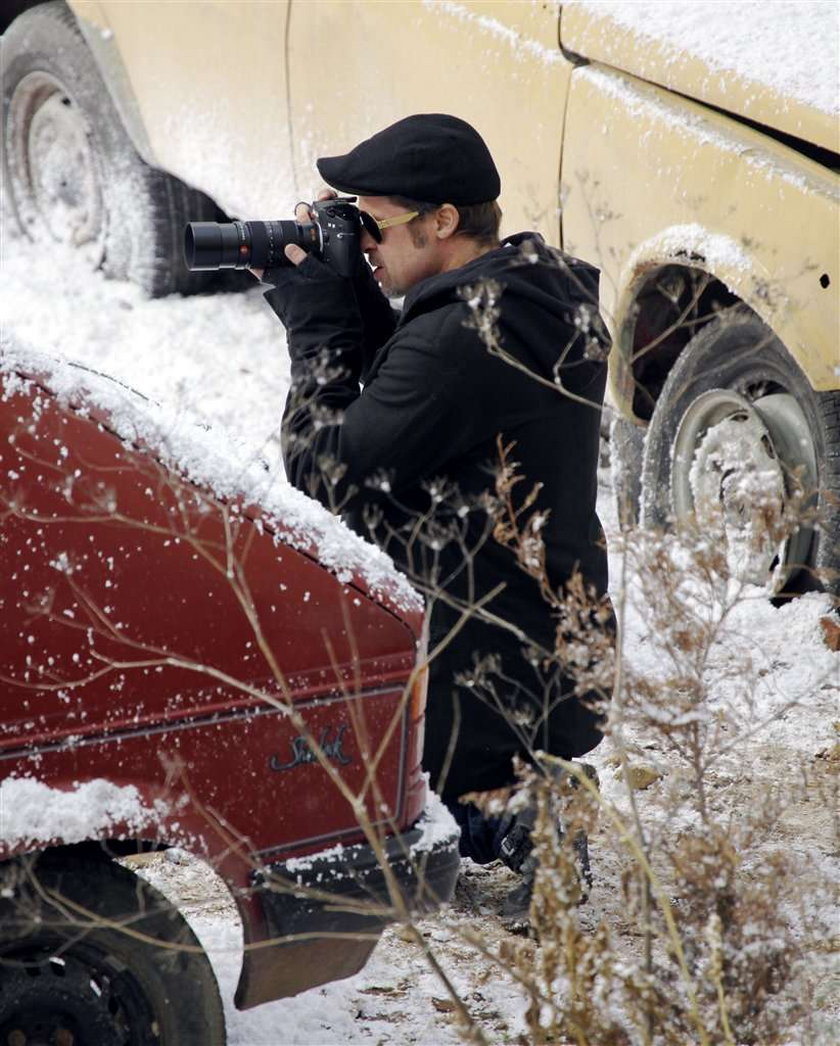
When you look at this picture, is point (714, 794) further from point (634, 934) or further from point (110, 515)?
point (110, 515)

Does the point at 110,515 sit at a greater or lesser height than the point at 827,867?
greater

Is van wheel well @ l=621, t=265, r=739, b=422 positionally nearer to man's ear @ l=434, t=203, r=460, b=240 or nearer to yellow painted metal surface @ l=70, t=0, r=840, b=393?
yellow painted metal surface @ l=70, t=0, r=840, b=393

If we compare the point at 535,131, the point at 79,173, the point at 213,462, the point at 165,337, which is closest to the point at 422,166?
the point at 213,462

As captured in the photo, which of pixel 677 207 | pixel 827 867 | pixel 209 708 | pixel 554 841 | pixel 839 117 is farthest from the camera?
pixel 677 207

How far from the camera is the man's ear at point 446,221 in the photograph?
2859mm

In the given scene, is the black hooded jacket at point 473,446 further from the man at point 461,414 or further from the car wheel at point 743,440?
the car wheel at point 743,440

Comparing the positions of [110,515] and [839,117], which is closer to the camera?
[110,515]

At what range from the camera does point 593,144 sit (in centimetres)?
402

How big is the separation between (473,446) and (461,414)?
82mm

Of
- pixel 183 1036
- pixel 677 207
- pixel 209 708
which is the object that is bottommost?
pixel 183 1036

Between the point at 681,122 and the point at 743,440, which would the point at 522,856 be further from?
the point at 681,122

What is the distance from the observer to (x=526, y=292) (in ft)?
9.08

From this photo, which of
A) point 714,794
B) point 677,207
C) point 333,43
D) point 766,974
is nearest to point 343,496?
point 766,974

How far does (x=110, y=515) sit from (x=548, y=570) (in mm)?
1035
